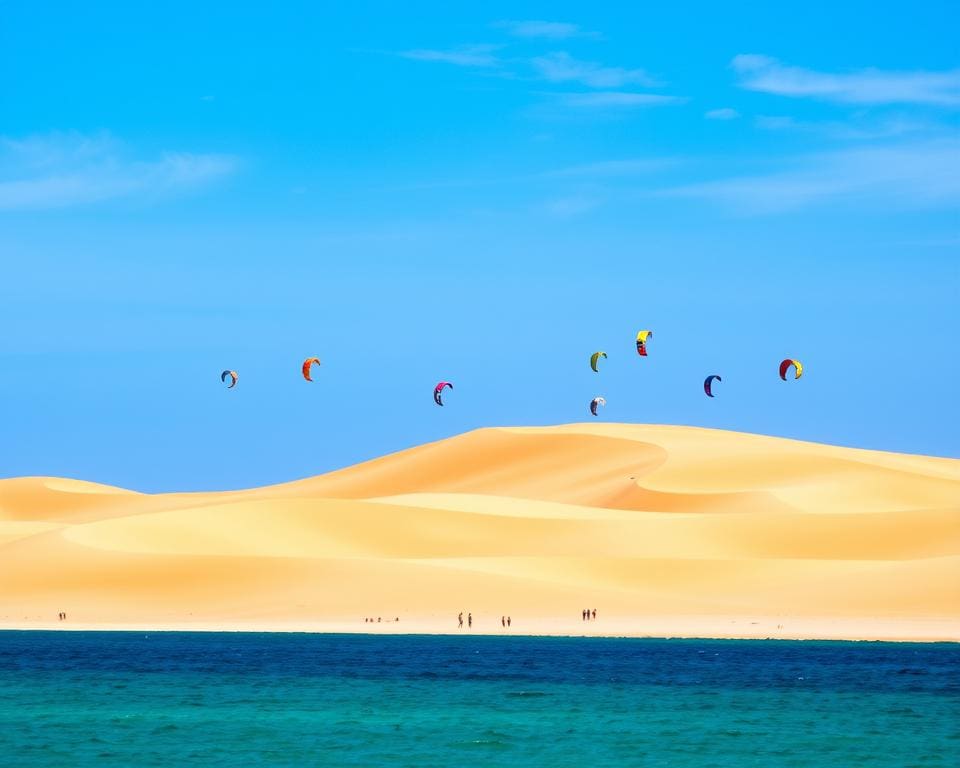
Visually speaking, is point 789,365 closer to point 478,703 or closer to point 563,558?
point 563,558

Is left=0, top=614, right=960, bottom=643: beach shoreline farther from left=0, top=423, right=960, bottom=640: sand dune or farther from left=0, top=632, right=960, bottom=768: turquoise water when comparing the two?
left=0, top=632, right=960, bottom=768: turquoise water

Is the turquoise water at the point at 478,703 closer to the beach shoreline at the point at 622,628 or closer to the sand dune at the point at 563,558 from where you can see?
the beach shoreline at the point at 622,628

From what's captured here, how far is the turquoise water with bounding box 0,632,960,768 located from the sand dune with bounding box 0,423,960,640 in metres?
4.80

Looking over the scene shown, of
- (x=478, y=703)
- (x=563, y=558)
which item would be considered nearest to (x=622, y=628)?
(x=563, y=558)

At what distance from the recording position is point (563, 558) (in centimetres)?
9681

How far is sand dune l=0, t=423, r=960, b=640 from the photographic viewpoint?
85.6 m

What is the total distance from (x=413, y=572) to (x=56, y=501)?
7650cm

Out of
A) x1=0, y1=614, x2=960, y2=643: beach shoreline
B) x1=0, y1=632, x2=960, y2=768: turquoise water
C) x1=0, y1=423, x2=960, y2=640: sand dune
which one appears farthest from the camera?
x1=0, y1=423, x2=960, y2=640: sand dune

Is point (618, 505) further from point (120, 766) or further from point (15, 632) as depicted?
point (120, 766)

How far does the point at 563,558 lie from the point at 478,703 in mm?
42302

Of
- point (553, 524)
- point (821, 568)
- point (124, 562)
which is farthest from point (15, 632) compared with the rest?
point (821, 568)

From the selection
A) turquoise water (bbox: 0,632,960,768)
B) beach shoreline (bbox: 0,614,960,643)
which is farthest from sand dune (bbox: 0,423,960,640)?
turquoise water (bbox: 0,632,960,768)

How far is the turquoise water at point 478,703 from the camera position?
4359cm

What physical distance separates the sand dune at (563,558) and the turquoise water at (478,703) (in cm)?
480
